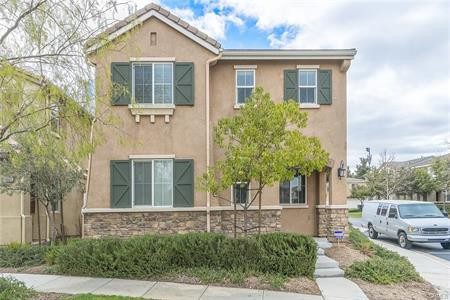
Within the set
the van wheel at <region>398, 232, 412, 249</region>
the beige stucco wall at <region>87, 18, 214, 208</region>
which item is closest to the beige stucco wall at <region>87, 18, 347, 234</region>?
the beige stucco wall at <region>87, 18, 214, 208</region>

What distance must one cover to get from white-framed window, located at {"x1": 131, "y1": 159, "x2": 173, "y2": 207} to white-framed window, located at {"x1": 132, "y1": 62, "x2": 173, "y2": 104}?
2.03 metres

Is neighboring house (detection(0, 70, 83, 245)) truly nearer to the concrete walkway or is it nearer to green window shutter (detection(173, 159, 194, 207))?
green window shutter (detection(173, 159, 194, 207))

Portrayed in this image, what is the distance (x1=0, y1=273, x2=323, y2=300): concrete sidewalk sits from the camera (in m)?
7.76

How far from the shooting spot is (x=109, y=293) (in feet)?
25.5

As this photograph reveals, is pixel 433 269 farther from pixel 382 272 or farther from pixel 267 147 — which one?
pixel 267 147

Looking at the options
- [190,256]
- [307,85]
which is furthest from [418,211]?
[190,256]

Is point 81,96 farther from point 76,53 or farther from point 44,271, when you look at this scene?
point 44,271

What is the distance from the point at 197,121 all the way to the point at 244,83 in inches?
88.9

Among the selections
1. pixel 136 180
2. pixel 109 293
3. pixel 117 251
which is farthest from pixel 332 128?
pixel 109 293

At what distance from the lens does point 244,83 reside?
44.5ft

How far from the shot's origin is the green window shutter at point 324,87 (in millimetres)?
13453

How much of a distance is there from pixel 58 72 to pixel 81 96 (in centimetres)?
51

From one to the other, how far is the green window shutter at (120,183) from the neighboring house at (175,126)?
0.10 ft

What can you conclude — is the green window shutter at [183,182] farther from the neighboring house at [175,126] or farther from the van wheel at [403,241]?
the van wheel at [403,241]
